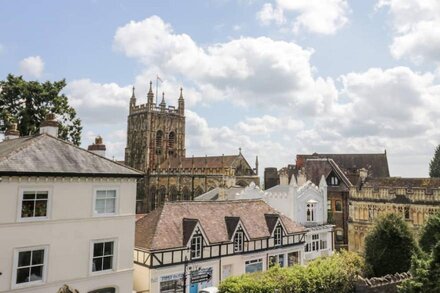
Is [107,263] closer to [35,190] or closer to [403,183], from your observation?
[35,190]

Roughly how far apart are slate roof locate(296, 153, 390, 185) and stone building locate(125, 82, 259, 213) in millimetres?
12709

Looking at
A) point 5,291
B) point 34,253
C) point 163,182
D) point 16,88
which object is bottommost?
point 5,291

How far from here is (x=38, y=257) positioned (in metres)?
17.8

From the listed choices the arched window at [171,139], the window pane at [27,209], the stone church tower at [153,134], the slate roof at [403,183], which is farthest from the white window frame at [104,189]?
the arched window at [171,139]

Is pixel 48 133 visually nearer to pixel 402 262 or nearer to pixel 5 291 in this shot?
pixel 5 291

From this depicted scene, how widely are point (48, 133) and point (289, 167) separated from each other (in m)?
43.7

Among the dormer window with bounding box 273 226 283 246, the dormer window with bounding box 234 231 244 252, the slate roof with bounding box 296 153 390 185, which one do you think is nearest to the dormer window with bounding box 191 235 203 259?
the dormer window with bounding box 234 231 244 252

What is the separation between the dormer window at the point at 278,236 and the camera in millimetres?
30411

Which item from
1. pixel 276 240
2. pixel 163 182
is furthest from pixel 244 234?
pixel 163 182

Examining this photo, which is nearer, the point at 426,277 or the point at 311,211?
the point at 426,277

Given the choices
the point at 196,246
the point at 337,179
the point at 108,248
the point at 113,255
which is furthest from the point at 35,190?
the point at 337,179

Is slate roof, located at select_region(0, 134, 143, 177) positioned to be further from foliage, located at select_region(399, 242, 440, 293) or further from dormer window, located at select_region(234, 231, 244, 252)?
foliage, located at select_region(399, 242, 440, 293)

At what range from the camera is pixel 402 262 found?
2589cm

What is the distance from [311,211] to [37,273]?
1104 inches
